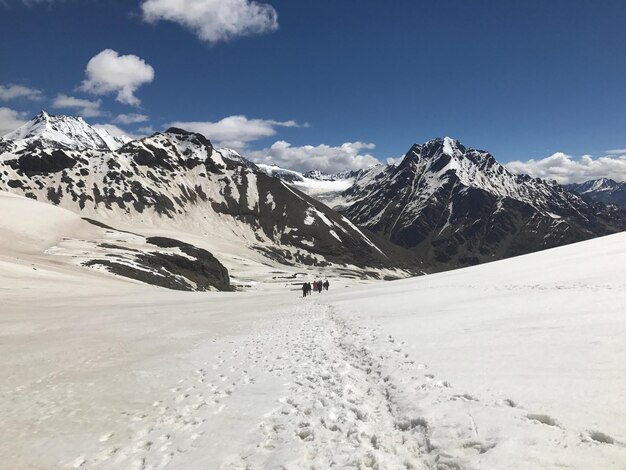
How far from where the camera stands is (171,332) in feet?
83.6

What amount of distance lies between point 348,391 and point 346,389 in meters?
0.14

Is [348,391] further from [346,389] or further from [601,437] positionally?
[601,437]

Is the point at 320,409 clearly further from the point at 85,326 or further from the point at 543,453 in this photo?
the point at 85,326

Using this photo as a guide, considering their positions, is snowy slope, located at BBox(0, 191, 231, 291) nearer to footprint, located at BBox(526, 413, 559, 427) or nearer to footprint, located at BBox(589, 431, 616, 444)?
footprint, located at BBox(526, 413, 559, 427)

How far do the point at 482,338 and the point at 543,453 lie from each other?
828 centimetres

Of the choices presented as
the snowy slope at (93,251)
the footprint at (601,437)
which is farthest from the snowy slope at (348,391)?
the snowy slope at (93,251)

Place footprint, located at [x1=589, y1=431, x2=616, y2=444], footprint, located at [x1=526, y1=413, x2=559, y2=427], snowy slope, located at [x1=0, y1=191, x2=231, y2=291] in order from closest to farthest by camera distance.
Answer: footprint, located at [x1=589, y1=431, x2=616, y2=444] < footprint, located at [x1=526, y1=413, x2=559, y2=427] < snowy slope, located at [x1=0, y1=191, x2=231, y2=291]

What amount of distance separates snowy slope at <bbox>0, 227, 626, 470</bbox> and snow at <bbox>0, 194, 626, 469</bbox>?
0.05m

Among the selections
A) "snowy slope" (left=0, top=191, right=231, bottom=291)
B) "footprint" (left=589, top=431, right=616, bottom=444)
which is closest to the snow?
"footprint" (left=589, top=431, right=616, bottom=444)

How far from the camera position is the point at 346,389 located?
41.1 ft

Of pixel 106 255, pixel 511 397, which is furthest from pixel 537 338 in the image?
pixel 106 255

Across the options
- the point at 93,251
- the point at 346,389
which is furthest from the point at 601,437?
the point at 93,251

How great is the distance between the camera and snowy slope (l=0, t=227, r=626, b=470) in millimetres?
8197

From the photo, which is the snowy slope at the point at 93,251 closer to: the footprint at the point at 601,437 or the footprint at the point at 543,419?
the footprint at the point at 543,419
